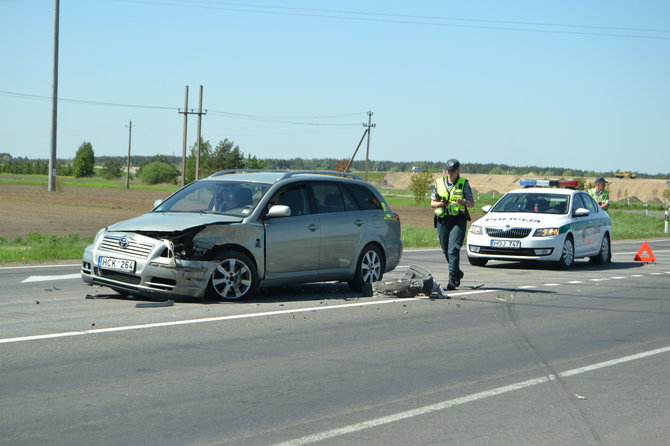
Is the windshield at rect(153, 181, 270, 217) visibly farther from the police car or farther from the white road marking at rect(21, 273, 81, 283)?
the police car

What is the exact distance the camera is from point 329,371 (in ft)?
25.3

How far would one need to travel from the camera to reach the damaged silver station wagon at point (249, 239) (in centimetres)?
1127

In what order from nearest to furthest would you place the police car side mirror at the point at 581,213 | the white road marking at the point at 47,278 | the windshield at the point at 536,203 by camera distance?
1. the white road marking at the point at 47,278
2. the police car side mirror at the point at 581,213
3. the windshield at the point at 536,203

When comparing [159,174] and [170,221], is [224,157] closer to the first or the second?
[159,174]

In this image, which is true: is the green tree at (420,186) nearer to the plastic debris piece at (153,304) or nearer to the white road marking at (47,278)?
the white road marking at (47,278)

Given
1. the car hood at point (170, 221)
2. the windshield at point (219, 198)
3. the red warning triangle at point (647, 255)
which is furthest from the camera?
the red warning triangle at point (647, 255)

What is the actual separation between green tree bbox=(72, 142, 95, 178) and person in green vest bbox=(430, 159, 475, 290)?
7321 inches

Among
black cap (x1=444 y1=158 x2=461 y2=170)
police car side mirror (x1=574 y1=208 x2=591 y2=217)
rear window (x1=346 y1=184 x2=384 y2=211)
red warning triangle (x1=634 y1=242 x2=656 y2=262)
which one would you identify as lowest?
red warning triangle (x1=634 y1=242 x2=656 y2=262)

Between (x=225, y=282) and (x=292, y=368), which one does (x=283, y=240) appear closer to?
(x=225, y=282)

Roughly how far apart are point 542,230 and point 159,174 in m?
137

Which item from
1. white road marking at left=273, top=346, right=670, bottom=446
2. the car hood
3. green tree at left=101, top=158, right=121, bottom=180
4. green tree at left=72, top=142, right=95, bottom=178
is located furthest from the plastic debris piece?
green tree at left=72, top=142, right=95, bottom=178

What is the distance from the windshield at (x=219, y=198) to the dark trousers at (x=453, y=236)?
119 inches

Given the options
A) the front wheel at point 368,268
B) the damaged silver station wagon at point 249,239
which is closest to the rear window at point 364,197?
the damaged silver station wagon at point 249,239

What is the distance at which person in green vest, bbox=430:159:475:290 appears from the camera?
13.9 metres
